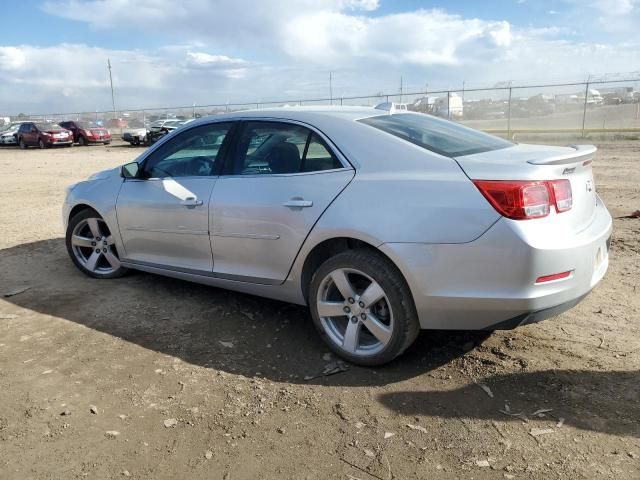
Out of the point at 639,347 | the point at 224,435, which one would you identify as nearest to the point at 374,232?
the point at 224,435

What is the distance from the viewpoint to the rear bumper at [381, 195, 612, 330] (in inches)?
118

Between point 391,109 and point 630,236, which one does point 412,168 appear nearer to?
point 391,109

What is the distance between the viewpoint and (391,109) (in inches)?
172

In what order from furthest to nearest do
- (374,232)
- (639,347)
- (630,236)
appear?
1. (630,236)
2. (639,347)
3. (374,232)

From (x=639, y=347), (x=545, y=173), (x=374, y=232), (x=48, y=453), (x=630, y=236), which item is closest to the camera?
(x=48, y=453)

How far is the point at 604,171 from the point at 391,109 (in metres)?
9.47

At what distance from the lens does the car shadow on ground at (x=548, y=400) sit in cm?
297

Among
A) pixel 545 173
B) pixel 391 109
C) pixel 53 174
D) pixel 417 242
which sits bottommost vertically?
pixel 53 174

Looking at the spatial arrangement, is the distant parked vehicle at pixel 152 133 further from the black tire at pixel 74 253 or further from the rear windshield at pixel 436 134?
the rear windshield at pixel 436 134

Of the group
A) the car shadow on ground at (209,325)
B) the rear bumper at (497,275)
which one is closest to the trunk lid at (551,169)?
the rear bumper at (497,275)

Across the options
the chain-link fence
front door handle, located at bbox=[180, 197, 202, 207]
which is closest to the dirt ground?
front door handle, located at bbox=[180, 197, 202, 207]

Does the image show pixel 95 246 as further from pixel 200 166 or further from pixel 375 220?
pixel 375 220

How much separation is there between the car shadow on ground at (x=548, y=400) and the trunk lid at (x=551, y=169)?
921 millimetres

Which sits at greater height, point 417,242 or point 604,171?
point 417,242
